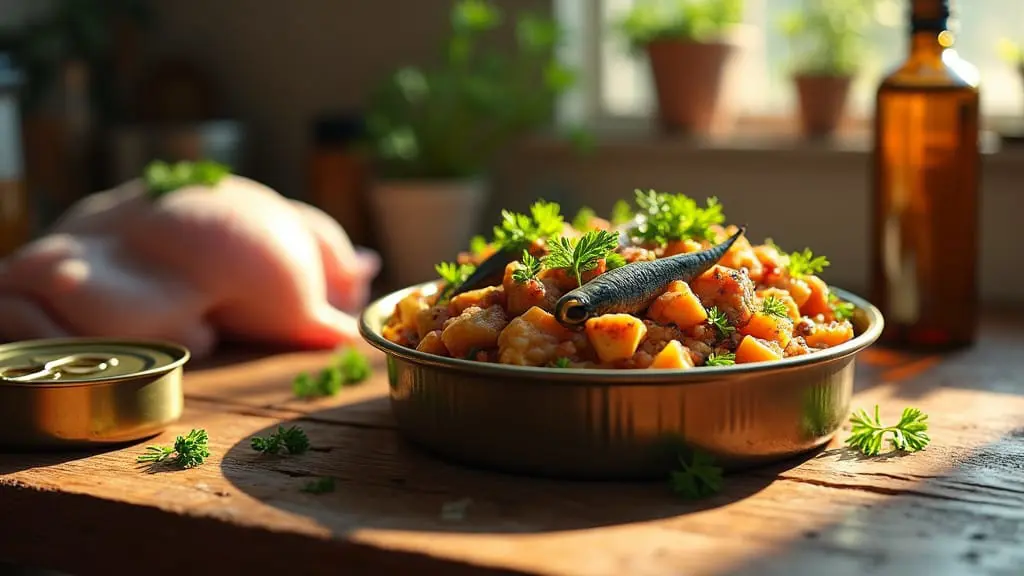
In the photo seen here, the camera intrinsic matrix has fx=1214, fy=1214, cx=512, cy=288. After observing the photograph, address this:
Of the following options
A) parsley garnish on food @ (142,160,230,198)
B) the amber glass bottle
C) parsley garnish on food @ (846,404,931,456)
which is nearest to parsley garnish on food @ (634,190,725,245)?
parsley garnish on food @ (846,404,931,456)

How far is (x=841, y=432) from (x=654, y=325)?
11.0 inches

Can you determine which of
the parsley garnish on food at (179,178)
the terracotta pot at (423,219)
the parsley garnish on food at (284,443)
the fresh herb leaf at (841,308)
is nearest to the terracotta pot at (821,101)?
the terracotta pot at (423,219)

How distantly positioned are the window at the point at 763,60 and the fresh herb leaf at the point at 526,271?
109cm

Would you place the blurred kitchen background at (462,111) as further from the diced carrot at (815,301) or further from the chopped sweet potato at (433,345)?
the chopped sweet potato at (433,345)

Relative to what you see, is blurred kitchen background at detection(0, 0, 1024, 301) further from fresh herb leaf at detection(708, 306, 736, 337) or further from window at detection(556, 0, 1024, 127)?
fresh herb leaf at detection(708, 306, 736, 337)

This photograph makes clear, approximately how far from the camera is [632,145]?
215cm

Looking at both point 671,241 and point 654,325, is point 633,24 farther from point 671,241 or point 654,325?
point 654,325

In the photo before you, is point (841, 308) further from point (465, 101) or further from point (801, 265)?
point (465, 101)

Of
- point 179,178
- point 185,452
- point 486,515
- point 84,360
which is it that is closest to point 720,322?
point 486,515

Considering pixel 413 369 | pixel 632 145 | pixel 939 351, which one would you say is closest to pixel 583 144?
pixel 632 145

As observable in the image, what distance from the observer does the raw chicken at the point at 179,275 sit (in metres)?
1.51

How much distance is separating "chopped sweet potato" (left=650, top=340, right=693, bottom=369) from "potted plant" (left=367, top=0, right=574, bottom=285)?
A: 1115 mm

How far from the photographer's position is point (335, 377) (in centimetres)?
140

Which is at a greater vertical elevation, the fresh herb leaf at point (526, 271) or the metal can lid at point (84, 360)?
the fresh herb leaf at point (526, 271)
